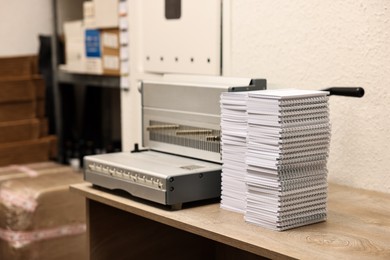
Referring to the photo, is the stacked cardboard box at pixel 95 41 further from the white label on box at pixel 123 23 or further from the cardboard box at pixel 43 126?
the cardboard box at pixel 43 126

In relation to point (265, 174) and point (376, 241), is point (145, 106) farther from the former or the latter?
point (376, 241)

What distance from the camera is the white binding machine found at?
1689 millimetres

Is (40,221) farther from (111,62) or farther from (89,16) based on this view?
(89,16)

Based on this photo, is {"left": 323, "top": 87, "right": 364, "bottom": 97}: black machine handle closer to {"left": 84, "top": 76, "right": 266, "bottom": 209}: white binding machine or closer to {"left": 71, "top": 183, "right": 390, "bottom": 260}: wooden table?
{"left": 84, "top": 76, "right": 266, "bottom": 209}: white binding machine

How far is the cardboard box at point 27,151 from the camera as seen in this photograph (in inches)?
125

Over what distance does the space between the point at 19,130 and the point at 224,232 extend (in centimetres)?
207

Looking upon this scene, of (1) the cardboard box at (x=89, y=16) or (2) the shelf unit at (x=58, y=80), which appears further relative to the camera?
(2) the shelf unit at (x=58, y=80)

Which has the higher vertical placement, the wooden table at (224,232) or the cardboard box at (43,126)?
the cardboard box at (43,126)

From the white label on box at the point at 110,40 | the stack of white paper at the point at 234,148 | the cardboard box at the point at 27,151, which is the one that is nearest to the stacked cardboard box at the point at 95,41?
the white label on box at the point at 110,40

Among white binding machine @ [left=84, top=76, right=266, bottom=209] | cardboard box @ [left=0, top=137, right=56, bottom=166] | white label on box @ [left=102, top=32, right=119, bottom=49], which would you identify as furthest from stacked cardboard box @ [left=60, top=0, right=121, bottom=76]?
white binding machine @ [left=84, top=76, right=266, bottom=209]

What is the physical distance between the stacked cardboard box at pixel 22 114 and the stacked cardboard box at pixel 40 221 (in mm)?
451

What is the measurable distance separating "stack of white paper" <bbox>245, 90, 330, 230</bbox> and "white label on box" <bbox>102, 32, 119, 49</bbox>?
1.50 meters

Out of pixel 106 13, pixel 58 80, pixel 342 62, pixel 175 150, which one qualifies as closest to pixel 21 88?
pixel 58 80

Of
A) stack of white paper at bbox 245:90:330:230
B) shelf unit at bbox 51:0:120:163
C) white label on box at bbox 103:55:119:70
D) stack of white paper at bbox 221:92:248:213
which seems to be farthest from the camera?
shelf unit at bbox 51:0:120:163
